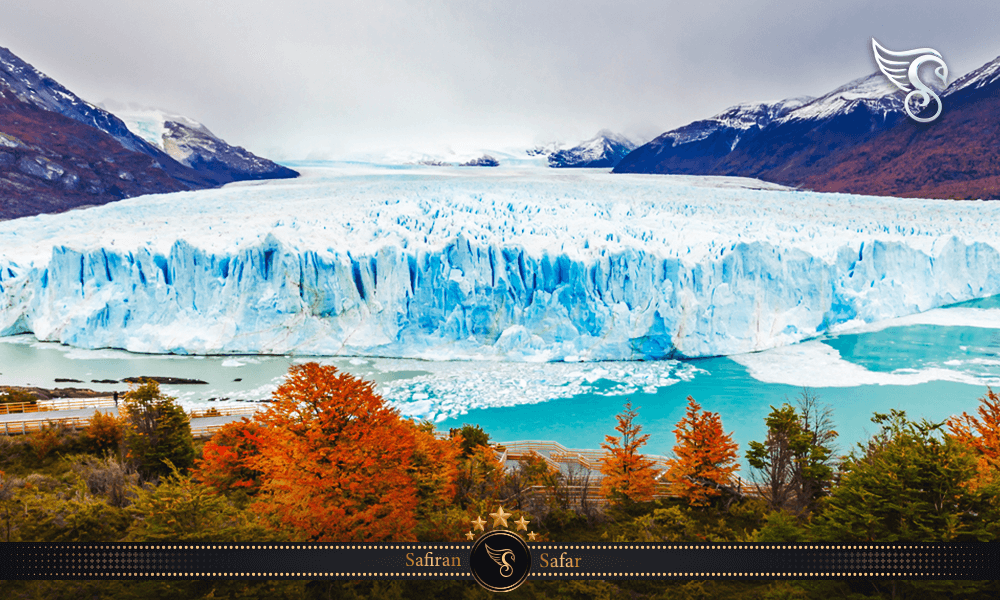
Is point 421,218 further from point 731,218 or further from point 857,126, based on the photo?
point 857,126

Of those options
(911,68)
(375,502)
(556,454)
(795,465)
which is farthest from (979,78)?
(375,502)

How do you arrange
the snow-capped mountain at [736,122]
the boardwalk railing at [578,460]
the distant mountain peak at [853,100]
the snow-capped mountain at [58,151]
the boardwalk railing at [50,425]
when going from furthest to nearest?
the snow-capped mountain at [736,122] → the distant mountain peak at [853,100] → the snow-capped mountain at [58,151] → the boardwalk railing at [50,425] → the boardwalk railing at [578,460]

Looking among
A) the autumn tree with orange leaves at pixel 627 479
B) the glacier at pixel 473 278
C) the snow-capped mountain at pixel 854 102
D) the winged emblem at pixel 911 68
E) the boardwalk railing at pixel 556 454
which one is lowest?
the boardwalk railing at pixel 556 454

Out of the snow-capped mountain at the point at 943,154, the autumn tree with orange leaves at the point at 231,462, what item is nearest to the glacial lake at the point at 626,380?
the autumn tree with orange leaves at the point at 231,462

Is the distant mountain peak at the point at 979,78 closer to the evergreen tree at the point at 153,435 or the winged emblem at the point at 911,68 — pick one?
the winged emblem at the point at 911,68

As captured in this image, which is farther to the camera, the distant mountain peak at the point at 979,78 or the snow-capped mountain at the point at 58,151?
the distant mountain peak at the point at 979,78

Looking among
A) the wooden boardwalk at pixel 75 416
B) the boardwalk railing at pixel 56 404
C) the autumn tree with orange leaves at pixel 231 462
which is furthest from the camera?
the boardwalk railing at pixel 56 404

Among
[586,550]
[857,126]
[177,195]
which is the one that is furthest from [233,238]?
[857,126]

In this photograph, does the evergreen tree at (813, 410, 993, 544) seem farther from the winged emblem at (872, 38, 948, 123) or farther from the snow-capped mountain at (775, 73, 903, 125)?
the snow-capped mountain at (775, 73, 903, 125)
